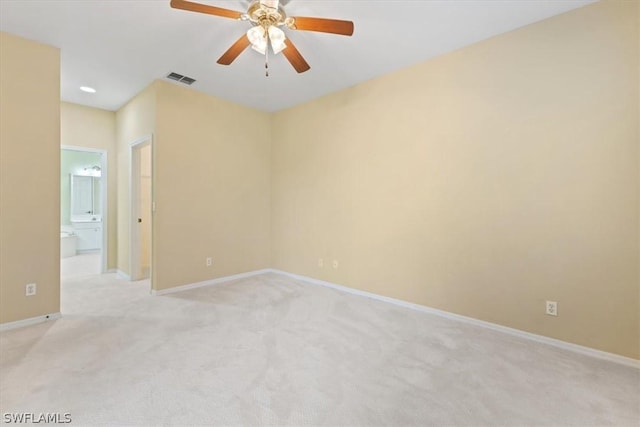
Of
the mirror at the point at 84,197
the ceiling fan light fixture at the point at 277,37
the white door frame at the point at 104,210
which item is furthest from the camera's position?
the mirror at the point at 84,197

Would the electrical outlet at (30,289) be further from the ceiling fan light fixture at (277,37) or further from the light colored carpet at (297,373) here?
the ceiling fan light fixture at (277,37)

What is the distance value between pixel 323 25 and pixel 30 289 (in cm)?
362

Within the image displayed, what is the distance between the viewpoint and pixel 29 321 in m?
2.73

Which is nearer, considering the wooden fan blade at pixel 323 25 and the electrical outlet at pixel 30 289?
the wooden fan blade at pixel 323 25

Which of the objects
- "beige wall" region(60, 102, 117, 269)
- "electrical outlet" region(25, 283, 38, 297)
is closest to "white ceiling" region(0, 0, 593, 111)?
"beige wall" region(60, 102, 117, 269)

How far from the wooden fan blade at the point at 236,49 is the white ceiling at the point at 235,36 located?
0.37 m

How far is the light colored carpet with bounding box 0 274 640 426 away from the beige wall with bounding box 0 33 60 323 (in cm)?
41

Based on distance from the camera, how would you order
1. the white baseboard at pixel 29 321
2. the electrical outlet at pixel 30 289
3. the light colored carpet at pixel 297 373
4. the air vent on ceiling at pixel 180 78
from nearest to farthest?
1. the light colored carpet at pixel 297 373
2. the white baseboard at pixel 29 321
3. the electrical outlet at pixel 30 289
4. the air vent on ceiling at pixel 180 78

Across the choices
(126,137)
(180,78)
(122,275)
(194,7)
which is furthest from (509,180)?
(122,275)

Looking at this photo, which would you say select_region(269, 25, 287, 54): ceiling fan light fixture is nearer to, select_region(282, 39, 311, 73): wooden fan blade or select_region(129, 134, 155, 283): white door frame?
select_region(282, 39, 311, 73): wooden fan blade

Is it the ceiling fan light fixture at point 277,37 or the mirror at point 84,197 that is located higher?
the ceiling fan light fixture at point 277,37

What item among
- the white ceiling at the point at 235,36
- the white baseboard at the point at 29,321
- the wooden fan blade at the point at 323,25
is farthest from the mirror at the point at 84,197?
the wooden fan blade at the point at 323,25

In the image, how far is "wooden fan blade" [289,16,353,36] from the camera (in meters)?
1.90

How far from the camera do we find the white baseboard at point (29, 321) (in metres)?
2.61
